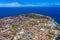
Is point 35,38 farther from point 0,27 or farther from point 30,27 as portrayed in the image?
point 0,27

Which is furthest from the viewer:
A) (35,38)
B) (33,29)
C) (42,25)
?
(42,25)

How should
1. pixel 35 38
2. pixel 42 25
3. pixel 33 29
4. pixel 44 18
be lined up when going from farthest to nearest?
pixel 44 18
pixel 42 25
pixel 33 29
pixel 35 38

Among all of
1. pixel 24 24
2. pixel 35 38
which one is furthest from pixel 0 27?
pixel 35 38

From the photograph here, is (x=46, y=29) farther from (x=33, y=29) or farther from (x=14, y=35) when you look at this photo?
(x=14, y=35)

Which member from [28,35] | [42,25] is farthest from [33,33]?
[42,25]

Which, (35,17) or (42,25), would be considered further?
(35,17)

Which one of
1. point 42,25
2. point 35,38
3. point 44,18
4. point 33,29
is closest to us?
point 35,38
